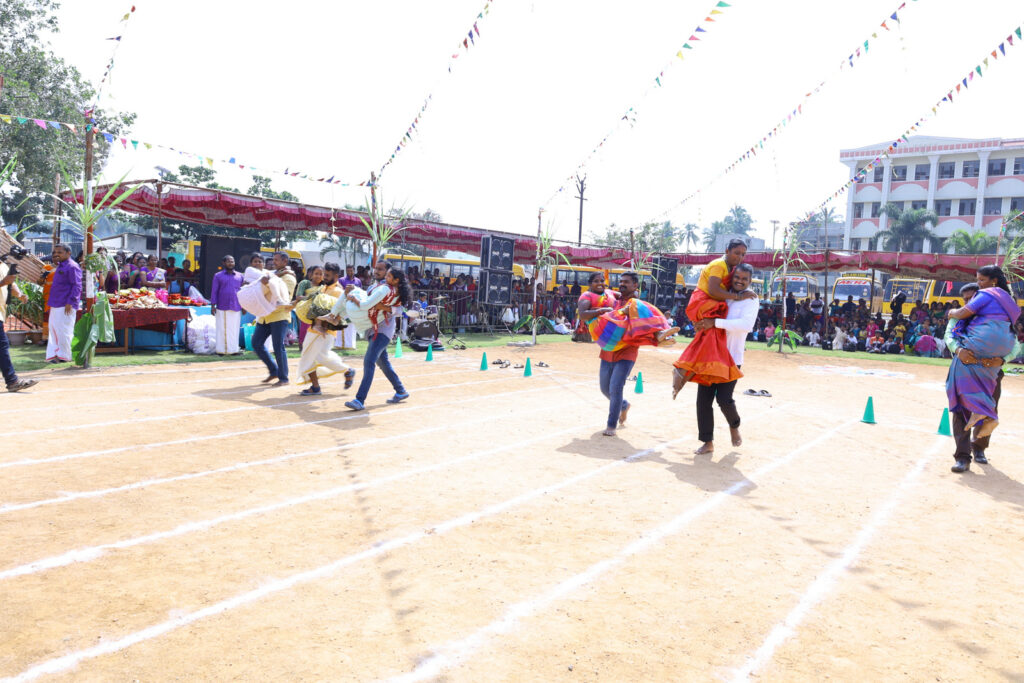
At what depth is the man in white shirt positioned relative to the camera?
6488 millimetres

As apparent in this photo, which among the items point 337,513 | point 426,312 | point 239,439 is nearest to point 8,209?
point 426,312

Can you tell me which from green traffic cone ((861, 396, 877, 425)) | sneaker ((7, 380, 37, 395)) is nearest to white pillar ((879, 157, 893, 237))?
green traffic cone ((861, 396, 877, 425))

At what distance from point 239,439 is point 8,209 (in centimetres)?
3115

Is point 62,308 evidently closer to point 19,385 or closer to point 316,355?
point 19,385

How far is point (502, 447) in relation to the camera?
6.87 meters

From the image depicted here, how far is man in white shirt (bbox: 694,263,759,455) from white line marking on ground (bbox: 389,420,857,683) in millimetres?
1099

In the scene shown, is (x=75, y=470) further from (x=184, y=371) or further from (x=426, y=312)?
(x=426, y=312)

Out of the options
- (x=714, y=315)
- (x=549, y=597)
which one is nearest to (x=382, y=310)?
(x=714, y=315)

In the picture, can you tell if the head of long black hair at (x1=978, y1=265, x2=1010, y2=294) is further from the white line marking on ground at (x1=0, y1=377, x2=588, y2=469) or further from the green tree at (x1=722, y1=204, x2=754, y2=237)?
the green tree at (x1=722, y1=204, x2=754, y2=237)

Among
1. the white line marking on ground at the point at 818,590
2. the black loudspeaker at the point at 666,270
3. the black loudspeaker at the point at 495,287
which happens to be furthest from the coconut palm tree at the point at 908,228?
the white line marking on ground at the point at 818,590

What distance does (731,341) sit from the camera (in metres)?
6.73

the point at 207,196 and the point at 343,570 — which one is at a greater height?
the point at 207,196

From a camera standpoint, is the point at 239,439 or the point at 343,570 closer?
the point at 343,570

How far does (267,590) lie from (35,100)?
26817mm
